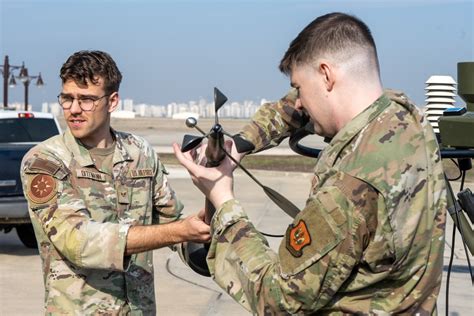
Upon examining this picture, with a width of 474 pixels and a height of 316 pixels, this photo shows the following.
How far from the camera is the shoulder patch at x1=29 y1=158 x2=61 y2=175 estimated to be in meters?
3.59

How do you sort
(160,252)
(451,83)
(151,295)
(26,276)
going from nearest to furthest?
(151,295) → (451,83) → (26,276) → (160,252)

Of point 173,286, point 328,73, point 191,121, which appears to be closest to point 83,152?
point 191,121

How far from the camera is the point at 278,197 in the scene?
268cm

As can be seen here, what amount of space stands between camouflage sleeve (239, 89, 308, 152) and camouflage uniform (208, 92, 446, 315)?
0.60 meters

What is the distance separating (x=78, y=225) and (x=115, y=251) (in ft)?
0.62

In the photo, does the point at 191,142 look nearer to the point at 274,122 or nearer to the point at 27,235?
the point at 274,122

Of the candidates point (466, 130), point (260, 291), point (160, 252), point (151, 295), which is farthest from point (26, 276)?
point (260, 291)

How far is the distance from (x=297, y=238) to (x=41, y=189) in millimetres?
1537

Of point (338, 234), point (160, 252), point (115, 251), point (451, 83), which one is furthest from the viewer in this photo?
point (160, 252)

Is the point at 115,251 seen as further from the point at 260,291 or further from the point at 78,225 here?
the point at 260,291

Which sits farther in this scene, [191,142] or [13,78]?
[13,78]

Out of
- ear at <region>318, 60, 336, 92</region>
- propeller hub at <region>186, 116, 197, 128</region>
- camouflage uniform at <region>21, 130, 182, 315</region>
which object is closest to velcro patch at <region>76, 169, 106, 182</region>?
camouflage uniform at <region>21, 130, 182, 315</region>

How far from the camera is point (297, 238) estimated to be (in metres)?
2.30

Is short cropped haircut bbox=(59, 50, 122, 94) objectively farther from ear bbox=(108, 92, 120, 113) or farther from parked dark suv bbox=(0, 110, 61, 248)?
parked dark suv bbox=(0, 110, 61, 248)
